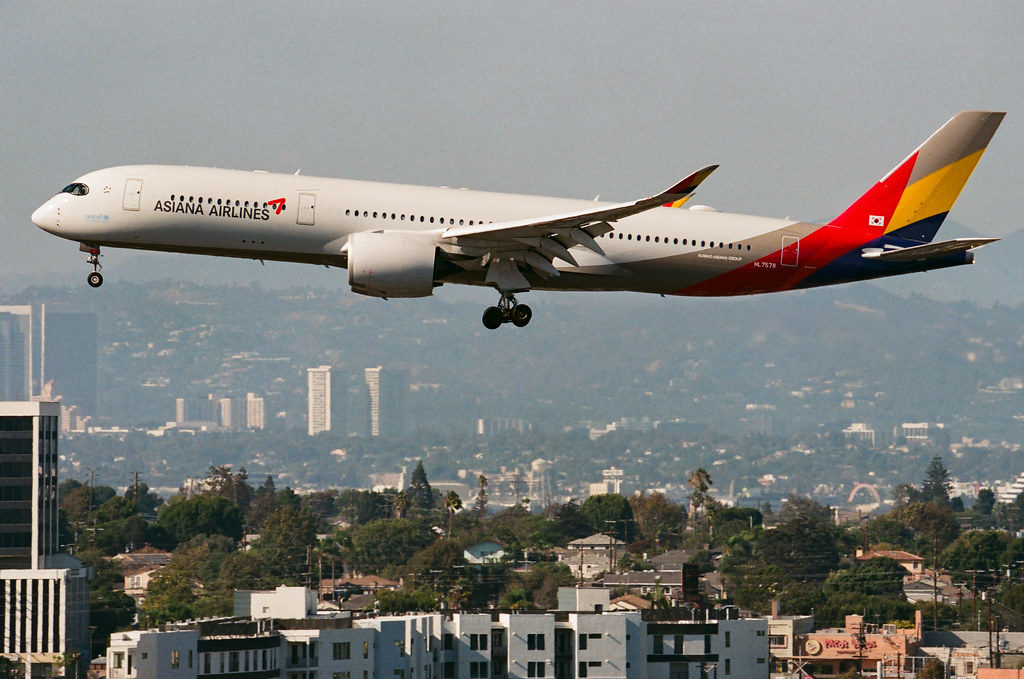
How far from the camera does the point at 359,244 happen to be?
50656mm

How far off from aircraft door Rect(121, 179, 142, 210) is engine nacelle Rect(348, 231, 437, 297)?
7.47 metres

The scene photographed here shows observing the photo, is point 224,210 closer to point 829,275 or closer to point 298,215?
point 298,215

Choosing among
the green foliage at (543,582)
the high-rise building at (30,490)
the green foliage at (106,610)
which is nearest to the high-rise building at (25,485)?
the high-rise building at (30,490)

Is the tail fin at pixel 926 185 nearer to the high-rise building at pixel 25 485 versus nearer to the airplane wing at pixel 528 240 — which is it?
the airplane wing at pixel 528 240

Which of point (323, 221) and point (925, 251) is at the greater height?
point (323, 221)

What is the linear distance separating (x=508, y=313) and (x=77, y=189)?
15462 millimetres

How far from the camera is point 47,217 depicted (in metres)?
53.5

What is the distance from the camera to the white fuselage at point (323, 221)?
51500 millimetres

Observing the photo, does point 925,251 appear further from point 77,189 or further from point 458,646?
point 458,646

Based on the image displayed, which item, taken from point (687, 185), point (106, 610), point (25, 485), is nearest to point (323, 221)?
point (687, 185)

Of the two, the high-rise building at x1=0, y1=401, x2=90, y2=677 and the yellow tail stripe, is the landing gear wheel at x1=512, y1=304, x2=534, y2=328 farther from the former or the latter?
the high-rise building at x1=0, y1=401, x2=90, y2=677

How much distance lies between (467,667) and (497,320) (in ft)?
148

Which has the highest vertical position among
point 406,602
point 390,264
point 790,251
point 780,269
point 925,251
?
point 790,251

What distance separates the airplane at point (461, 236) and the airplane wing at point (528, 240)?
0.18ft
